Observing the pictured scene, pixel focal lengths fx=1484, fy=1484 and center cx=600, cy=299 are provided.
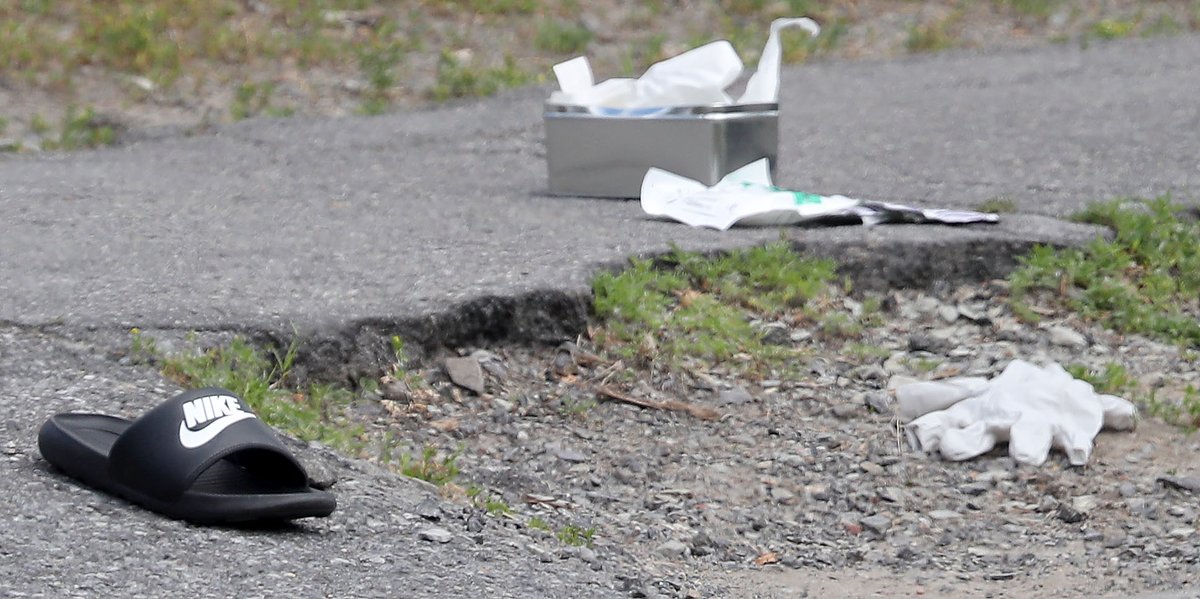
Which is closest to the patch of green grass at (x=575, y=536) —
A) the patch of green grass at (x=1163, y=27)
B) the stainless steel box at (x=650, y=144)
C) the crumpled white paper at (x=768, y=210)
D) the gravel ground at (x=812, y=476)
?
Answer: the gravel ground at (x=812, y=476)

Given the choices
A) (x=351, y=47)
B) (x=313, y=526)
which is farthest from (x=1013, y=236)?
(x=351, y=47)

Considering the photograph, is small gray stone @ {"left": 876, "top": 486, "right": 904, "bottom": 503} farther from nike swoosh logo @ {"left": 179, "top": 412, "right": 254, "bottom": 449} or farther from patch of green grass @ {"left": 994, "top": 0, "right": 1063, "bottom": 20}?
patch of green grass @ {"left": 994, "top": 0, "right": 1063, "bottom": 20}

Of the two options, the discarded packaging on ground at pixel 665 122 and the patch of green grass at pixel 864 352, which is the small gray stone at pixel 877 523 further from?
the discarded packaging on ground at pixel 665 122

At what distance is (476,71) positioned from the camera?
7.51 metres

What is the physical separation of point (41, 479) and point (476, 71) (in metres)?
5.28

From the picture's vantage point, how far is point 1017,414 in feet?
10.6

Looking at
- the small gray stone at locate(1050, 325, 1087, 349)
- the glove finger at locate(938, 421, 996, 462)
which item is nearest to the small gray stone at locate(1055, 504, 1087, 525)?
the glove finger at locate(938, 421, 996, 462)

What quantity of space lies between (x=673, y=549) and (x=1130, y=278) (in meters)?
2.03

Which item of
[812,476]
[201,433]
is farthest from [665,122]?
[201,433]

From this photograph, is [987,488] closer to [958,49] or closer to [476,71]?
[476,71]

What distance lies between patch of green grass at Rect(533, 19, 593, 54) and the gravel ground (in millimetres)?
4666

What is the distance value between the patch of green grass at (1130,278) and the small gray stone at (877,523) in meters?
1.26

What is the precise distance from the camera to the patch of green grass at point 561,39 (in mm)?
8219

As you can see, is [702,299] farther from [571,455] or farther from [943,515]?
[943,515]
